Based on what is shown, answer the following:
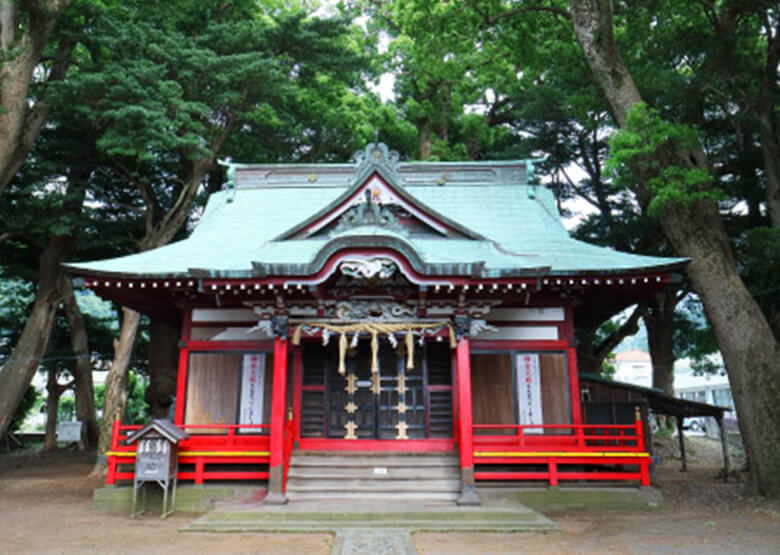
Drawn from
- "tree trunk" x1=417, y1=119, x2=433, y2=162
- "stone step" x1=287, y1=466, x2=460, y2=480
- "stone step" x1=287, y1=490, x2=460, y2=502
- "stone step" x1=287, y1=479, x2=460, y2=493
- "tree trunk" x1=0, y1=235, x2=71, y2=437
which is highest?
"tree trunk" x1=417, y1=119, x2=433, y2=162

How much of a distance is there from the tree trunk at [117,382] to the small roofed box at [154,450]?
6184 millimetres

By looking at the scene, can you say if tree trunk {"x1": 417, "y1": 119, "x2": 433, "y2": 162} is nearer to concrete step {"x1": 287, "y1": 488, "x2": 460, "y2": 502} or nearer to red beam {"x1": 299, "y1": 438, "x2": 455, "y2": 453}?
red beam {"x1": 299, "y1": 438, "x2": 455, "y2": 453}

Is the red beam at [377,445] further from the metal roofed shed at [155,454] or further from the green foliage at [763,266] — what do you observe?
the green foliage at [763,266]

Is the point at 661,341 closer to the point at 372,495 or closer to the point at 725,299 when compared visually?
the point at 725,299

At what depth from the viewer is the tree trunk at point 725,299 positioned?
983 centimetres

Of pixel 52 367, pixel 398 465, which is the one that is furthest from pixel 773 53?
pixel 52 367

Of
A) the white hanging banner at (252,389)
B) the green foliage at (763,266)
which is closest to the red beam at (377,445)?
the white hanging banner at (252,389)

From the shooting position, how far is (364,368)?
36.6 ft

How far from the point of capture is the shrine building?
30.4 ft

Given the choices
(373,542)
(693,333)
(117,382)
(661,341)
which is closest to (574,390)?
(373,542)

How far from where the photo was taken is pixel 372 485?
9.30 meters

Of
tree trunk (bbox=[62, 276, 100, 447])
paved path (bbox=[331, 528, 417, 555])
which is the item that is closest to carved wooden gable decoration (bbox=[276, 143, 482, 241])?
paved path (bbox=[331, 528, 417, 555])

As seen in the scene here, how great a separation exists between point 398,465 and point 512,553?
3.45 metres

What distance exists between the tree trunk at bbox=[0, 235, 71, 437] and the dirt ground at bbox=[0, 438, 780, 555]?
6040 mm
